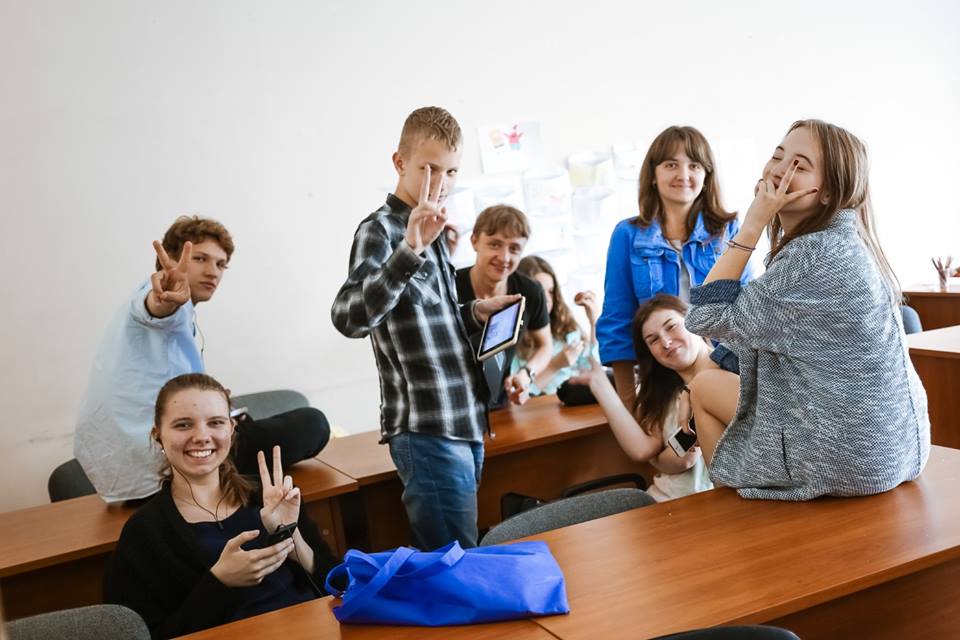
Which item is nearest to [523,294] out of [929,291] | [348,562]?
[348,562]

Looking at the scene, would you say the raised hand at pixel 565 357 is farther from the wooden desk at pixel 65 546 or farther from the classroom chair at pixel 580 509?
the classroom chair at pixel 580 509

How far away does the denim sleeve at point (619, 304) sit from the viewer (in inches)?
123

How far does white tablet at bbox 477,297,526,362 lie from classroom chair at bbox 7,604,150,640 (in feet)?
3.60

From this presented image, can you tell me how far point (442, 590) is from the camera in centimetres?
154

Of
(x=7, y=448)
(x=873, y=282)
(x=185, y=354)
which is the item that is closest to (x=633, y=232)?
(x=873, y=282)

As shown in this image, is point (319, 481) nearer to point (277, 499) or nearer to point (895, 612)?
point (277, 499)

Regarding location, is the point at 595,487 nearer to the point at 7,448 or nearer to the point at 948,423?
the point at 948,423

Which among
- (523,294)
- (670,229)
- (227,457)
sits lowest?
(227,457)

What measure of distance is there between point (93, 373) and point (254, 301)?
1587 millimetres

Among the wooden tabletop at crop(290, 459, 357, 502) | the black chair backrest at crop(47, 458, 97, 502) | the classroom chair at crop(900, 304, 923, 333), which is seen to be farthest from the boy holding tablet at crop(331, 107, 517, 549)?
the classroom chair at crop(900, 304, 923, 333)

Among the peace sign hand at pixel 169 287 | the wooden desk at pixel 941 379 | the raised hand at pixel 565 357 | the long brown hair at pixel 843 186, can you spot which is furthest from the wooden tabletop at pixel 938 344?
the peace sign hand at pixel 169 287

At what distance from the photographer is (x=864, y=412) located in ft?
6.08

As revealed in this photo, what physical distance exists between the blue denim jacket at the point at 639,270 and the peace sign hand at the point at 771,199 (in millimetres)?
1046

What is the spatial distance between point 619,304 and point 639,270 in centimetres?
15
